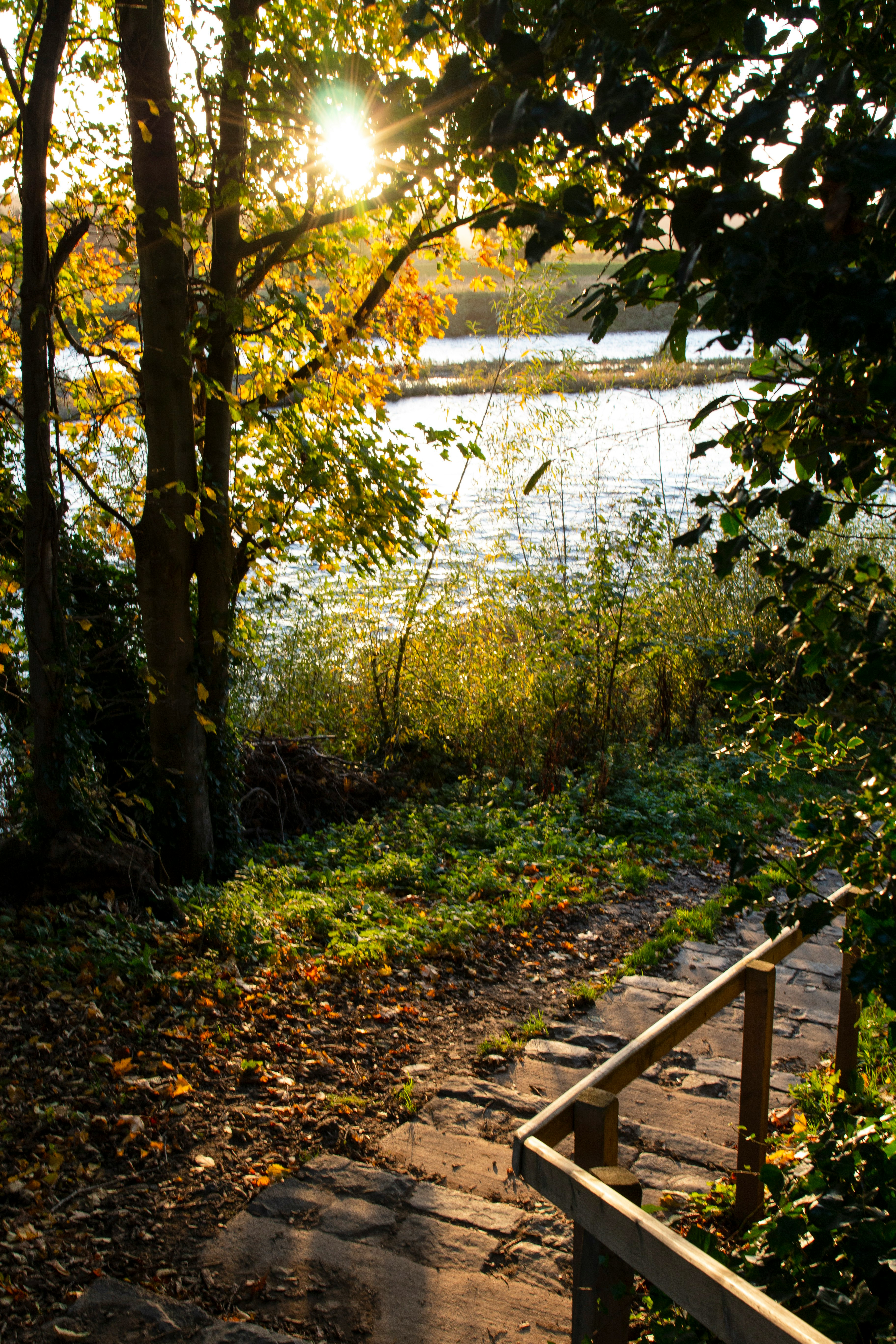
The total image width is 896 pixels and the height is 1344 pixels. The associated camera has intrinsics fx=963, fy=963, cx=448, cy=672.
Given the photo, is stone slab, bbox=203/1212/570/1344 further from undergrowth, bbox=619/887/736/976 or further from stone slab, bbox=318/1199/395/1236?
undergrowth, bbox=619/887/736/976

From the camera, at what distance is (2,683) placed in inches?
245

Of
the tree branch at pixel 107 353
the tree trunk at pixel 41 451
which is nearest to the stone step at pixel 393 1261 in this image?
the tree trunk at pixel 41 451

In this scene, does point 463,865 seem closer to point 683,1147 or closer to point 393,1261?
point 683,1147

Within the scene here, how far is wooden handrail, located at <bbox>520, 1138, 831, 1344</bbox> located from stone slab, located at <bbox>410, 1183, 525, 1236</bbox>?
3.92 feet

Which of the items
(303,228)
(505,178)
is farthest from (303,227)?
(505,178)

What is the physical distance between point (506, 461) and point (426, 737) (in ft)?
9.76

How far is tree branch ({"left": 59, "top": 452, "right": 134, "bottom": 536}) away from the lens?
565 centimetres

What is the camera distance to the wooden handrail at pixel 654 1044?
203cm

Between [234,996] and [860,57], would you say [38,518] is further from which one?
[860,57]

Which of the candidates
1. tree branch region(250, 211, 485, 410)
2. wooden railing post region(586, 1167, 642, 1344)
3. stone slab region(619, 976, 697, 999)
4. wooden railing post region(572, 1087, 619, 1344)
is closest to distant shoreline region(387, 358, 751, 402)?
tree branch region(250, 211, 485, 410)

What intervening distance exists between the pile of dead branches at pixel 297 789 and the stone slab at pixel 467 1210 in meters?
5.01

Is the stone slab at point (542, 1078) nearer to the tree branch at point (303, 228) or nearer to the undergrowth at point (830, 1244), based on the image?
the undergrowth at point (830, 1244)

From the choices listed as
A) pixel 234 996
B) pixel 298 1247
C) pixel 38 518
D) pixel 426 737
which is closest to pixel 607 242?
pixel 298 1247

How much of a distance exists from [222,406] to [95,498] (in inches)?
42.1
